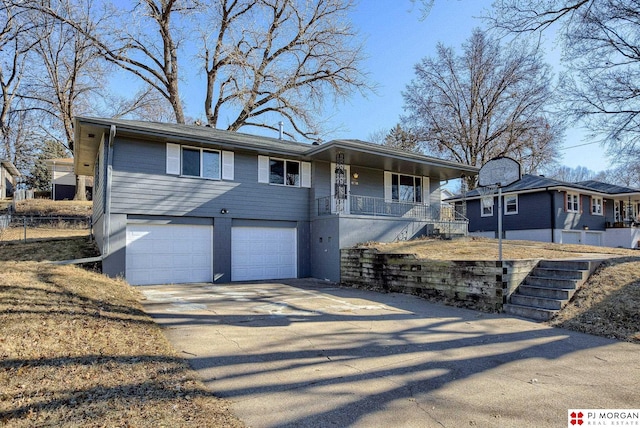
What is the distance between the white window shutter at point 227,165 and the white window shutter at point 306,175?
280cm

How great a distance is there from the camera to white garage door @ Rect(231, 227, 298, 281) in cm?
1264

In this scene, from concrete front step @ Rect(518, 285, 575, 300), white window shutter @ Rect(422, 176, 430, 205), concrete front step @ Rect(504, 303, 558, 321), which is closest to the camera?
concrete front step @ Rect(504, 303, 558, 321)

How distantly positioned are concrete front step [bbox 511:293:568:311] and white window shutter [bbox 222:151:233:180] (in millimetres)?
9202

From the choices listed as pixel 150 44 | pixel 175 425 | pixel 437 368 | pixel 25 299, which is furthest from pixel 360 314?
pixel 150 44

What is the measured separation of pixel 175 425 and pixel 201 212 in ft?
32.1

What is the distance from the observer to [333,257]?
497 inches

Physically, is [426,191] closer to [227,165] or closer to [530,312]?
[227,165]

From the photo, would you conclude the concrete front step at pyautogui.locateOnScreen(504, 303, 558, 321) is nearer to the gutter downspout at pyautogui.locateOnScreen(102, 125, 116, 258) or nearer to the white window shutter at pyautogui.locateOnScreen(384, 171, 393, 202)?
the white window shutter at pyautogui.locateOnScreen(384, 171, 393, 202)

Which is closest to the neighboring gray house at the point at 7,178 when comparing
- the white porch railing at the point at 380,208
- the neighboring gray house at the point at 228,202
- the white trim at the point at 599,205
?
the neighboring gray house at the point at 228,202

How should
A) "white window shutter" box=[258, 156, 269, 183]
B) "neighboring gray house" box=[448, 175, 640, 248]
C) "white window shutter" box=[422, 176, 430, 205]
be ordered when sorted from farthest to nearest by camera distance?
"neighboring gray house" box=[448, 175, 640, 248]
"white window shutter" box=[422, 176, 430, 205]
"white window shutter" box=[258, 156, 269, 183]

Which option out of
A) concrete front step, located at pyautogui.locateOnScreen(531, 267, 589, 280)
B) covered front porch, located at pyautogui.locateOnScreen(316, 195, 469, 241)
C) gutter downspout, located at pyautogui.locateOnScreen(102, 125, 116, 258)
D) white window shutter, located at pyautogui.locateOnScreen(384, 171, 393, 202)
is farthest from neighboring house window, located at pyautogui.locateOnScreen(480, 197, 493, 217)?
gutter downspout, located at pyautogui.locateOnScreen(102, 125, 116, 258)

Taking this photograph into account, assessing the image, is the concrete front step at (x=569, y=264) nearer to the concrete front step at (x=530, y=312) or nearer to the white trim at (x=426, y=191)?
the concrete front step at (x=530, y=312)

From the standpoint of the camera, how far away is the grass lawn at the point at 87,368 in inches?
110

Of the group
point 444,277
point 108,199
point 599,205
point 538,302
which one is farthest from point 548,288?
point 599,205
